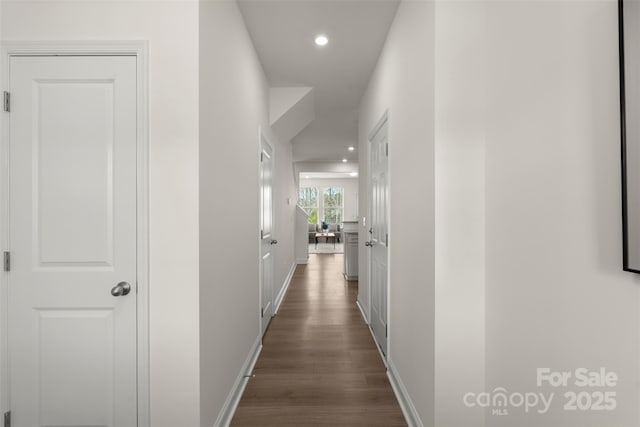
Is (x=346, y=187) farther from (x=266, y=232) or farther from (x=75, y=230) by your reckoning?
(x=75, y=230)

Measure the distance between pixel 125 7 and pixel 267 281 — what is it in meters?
2.67

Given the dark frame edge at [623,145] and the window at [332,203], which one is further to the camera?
the window at [332,203]

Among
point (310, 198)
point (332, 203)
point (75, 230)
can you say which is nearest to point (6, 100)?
point (75, 230)

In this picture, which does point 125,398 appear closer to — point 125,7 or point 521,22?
point 125,7

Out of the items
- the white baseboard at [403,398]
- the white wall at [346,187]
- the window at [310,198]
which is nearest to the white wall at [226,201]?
the white baseboard at [403,398]

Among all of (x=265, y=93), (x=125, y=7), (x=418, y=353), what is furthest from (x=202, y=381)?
(x=265, y=93)

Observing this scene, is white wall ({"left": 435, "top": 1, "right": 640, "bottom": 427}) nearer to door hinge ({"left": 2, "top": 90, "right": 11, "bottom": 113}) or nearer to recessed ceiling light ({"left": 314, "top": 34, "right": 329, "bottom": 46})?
recessed ceiling light ({"left": 314, "top": 34, "right": 329, "bottom": 46})

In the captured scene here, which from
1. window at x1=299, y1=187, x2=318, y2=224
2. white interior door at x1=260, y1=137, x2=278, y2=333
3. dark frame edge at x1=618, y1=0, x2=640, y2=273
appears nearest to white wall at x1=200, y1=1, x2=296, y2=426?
white interior door at x1=260, y1=137, x2=278, y2=333

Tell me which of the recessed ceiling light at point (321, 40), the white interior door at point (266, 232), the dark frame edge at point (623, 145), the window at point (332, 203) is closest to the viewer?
the dark frame edge at point (623, 145)

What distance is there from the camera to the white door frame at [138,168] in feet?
4.90

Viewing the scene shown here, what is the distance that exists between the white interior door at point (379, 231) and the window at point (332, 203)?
9.97 meters

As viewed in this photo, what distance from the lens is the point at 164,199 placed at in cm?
151

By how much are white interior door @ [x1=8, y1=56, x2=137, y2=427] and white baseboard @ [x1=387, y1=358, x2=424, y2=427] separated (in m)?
1.48

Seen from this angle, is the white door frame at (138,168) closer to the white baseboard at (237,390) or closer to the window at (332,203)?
the white baseboard at (237,390)
